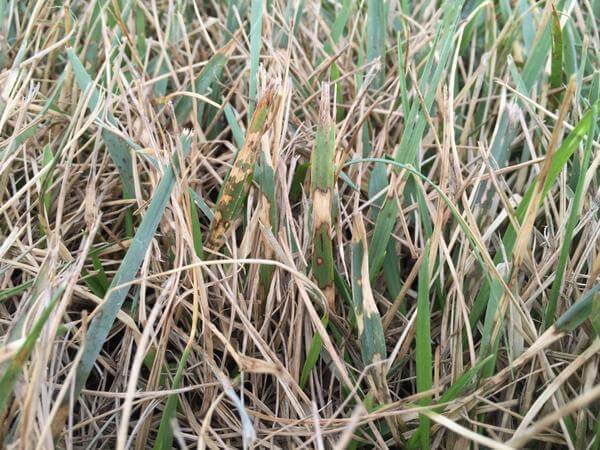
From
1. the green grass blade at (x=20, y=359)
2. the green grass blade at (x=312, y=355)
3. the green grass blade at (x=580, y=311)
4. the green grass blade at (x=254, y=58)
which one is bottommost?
the green grass blade at (x=312, y=355)

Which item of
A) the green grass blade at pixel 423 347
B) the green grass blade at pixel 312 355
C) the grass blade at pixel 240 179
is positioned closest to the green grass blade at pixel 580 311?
the green grass blade at pixel 423 347

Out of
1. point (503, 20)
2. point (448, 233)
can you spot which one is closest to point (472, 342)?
point (448, 233)

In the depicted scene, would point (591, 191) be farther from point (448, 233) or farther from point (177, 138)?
point (177, 138)

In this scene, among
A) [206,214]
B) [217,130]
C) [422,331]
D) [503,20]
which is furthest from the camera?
[503,20]

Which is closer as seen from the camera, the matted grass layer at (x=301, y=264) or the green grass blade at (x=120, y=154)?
the matted grass layer at (x=301, y=264)

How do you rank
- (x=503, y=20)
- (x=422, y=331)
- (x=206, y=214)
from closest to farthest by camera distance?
(x=422, y=331) < (x=206, y=214) < (x=503, y=20)

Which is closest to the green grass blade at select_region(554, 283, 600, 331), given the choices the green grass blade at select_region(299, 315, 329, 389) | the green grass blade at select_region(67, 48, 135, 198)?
the green grass blade at select_region(299, 315, 329, 389)

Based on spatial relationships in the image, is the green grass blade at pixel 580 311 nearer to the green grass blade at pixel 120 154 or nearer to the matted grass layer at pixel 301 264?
the matted grass layer at pixel 301 264

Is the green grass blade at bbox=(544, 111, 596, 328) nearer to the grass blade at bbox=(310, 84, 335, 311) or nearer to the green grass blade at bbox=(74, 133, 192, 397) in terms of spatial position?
the grass blade at bbox=(310, 84, 335, 311)
